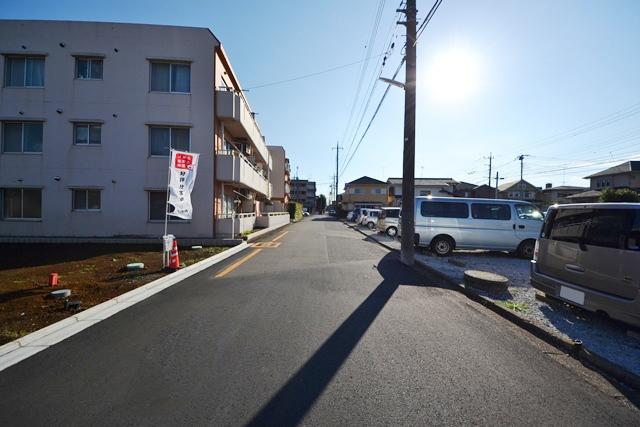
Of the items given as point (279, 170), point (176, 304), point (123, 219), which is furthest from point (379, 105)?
point (279, 170)

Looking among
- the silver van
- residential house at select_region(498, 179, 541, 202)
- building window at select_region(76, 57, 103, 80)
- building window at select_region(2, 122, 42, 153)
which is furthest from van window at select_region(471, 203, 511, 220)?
residential house at select_region(498, 179, 541, 202)

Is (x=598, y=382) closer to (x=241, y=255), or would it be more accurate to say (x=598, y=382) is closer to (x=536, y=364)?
(x=536, y=364)

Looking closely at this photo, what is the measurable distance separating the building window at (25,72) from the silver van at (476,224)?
17606mm

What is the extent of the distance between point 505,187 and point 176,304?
2937 inches

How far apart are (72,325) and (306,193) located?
4598 inches

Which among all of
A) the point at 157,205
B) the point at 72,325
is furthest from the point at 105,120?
the point at 72,325

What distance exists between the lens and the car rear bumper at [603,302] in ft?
12.6

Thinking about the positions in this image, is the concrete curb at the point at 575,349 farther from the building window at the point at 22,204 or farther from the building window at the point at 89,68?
the building window at the point at 22,204

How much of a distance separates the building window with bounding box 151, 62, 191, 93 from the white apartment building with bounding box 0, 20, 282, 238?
0.38 feet

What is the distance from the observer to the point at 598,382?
→ 3135mm

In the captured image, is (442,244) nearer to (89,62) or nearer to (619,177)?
(89,62)

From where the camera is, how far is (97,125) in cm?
1488

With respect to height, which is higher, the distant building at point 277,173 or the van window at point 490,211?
the distant building at point 277,173

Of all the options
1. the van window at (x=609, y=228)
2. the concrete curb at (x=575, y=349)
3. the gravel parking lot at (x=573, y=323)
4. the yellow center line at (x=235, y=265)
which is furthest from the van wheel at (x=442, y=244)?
the van window at (x=609, y=228)
